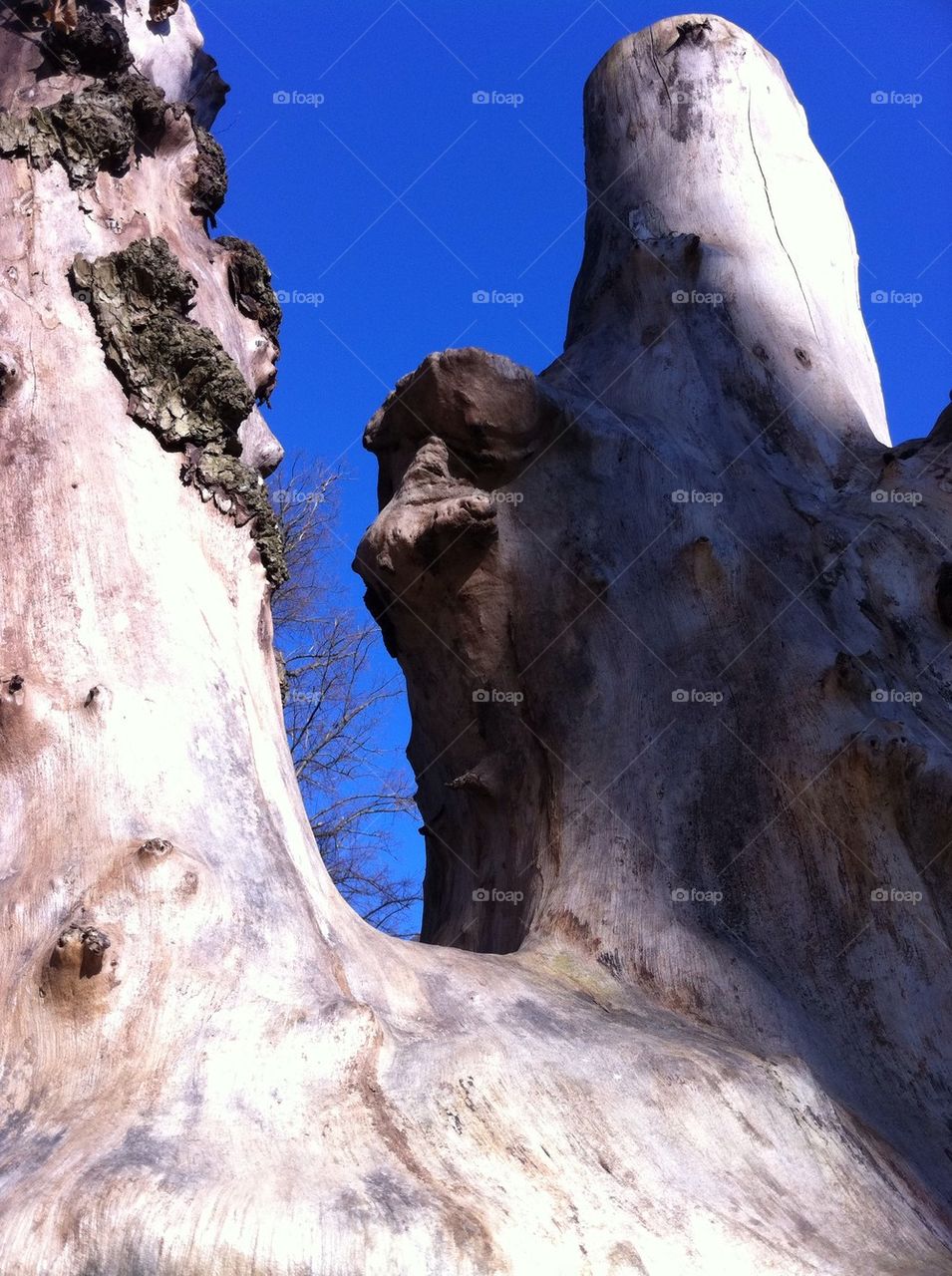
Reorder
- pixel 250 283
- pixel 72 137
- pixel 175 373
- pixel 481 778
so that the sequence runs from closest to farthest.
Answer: pixel 175 373, pixel 72 137, pixel 250 283, pixel 481 778

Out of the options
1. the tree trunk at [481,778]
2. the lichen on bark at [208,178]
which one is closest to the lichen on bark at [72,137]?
the tree trunk at [481,778]

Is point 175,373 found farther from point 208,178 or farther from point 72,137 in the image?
point 208,178

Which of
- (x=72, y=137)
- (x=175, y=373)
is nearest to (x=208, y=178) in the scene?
(x=72, y=137)

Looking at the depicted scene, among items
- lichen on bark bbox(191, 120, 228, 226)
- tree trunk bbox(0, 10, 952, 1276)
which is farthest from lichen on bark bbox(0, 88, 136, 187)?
lichen on bark bbox(191, 120, 228, 226)

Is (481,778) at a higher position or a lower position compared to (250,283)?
lower

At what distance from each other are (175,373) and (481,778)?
1199 millimetres

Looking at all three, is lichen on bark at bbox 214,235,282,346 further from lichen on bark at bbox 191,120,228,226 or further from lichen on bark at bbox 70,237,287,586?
lichen on bark at bbox 70,237,287,586

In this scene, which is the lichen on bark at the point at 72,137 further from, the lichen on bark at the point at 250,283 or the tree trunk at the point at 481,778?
the lichen on bark at the point at 250,283

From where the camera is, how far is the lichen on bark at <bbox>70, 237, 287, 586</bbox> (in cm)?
237

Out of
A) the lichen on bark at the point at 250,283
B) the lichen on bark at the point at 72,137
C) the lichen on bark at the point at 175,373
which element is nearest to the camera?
the lichen on bark at the point at 175,373

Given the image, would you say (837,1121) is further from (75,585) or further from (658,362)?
(658,362)

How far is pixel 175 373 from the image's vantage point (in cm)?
242

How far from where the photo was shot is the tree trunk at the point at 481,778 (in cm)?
165

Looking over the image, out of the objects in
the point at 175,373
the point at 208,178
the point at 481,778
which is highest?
the point at 208,178
